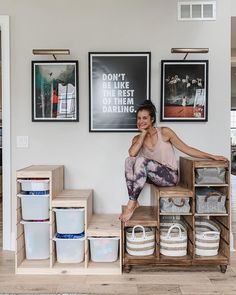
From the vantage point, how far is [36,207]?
285 cm

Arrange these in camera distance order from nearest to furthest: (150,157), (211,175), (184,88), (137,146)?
1. (211,175)
2. (137,146)
3. (150,157)
4. (184,88)

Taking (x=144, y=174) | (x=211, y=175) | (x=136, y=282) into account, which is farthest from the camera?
(x=144, y=174)

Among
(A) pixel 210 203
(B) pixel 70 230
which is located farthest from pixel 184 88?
(B) pixel 70 230

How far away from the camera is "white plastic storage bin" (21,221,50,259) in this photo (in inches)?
114

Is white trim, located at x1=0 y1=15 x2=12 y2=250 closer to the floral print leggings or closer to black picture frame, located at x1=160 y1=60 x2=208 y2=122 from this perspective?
the floral print leggings

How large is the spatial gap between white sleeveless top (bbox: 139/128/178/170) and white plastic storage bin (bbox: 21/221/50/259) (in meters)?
1.15

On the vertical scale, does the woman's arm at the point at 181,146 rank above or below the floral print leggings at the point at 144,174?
above

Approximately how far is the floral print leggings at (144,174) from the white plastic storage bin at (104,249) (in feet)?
1.45

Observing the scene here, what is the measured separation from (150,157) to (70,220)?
94 centimetres

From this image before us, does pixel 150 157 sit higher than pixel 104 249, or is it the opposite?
pixel 150 157

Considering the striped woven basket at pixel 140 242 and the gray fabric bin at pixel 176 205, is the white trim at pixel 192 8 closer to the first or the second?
the gray fabric bin at pixel 176 205

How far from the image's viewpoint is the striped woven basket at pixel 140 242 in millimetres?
2768

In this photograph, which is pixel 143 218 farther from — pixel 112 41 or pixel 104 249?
pixel 112 41

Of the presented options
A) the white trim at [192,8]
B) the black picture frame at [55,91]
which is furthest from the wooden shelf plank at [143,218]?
the white trim at [192,8]
